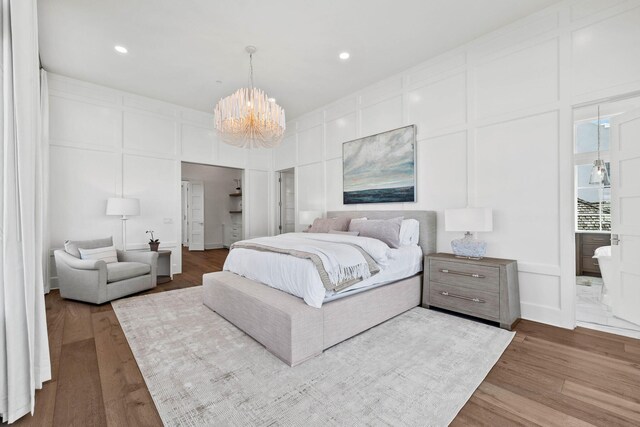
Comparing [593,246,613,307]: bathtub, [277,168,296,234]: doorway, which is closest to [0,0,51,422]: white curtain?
[277,168,296,234]: doorway

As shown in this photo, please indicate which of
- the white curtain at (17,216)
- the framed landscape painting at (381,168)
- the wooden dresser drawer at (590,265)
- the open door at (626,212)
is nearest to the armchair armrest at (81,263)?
the white curtain at (17,216)

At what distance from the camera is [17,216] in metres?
1.54

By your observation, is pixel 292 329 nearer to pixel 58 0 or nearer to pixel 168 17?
pixel 168 17

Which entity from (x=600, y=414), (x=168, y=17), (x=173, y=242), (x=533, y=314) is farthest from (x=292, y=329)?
(x=173, y=242)

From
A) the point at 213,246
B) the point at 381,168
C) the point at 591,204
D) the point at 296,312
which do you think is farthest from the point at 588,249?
the point at 213,246

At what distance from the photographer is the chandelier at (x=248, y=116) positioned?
327 centimetres

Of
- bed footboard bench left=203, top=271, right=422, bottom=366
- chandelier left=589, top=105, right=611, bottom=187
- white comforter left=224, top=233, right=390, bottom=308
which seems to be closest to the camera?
bed footboard bench left=203, top=271, right=422, bottom=366

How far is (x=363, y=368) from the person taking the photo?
2.04 meters

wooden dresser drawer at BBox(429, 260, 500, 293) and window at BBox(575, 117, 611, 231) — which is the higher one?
window at BBox(575, 117, 611, 231)

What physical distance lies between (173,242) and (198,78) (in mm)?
2929

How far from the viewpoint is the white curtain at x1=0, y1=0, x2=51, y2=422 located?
4.87ft

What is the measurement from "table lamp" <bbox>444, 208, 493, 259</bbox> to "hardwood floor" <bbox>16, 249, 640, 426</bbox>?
2.75 feet

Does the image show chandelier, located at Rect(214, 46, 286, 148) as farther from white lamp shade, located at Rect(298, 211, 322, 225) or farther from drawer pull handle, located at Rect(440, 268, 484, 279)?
drawer pull handle, located at Rect(440, 268, 484, 279)

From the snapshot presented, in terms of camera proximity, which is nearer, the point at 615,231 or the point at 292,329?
the point at 292,329
